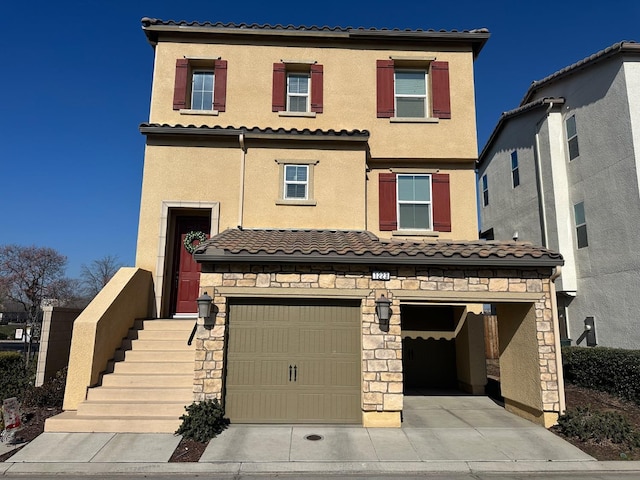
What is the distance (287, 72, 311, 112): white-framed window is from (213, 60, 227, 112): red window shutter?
1926 millimetres

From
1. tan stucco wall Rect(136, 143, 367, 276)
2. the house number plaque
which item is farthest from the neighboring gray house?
the house number plaque

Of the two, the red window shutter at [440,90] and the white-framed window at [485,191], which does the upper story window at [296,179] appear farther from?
Answer: the white-framed window at [485,191]

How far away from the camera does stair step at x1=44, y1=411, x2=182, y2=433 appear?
24.7 feet

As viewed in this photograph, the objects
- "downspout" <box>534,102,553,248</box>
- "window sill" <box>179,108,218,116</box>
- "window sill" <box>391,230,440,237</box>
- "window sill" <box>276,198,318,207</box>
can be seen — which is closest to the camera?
"window sill" <box>276,198,318,207</box>

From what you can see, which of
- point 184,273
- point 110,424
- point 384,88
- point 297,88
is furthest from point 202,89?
point 110,424

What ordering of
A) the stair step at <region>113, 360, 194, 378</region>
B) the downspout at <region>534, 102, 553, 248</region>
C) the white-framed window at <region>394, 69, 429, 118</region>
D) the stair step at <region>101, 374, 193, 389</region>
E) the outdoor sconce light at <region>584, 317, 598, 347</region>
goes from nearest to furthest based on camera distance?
1. the stair step at <region>101, 374, 193, 389</region>
2. the stair step at <region>113, 360, 194, 378</region>
3. the white-framed window at <region>394, 69, 429, 118</region>
4. the outdoor sconce light at <region>584, 317, 598, 347</region>
5. the downspout at <region>534, 102, 553, 248</region>

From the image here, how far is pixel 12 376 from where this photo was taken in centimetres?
945

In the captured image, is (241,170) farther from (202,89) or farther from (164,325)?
(164,325)

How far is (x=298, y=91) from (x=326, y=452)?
10236 millimetres

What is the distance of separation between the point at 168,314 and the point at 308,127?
659 cm

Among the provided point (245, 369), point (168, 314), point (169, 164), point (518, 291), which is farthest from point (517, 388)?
point (169, 164)

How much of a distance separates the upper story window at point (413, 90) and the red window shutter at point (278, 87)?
2866 mm

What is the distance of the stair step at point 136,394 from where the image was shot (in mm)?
8086

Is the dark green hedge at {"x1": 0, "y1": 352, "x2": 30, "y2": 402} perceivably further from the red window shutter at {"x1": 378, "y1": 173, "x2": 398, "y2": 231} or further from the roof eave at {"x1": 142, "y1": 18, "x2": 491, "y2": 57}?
the roof eave at {"x1": 142, "y1": 18, "x2": 491, "y2": 57}
